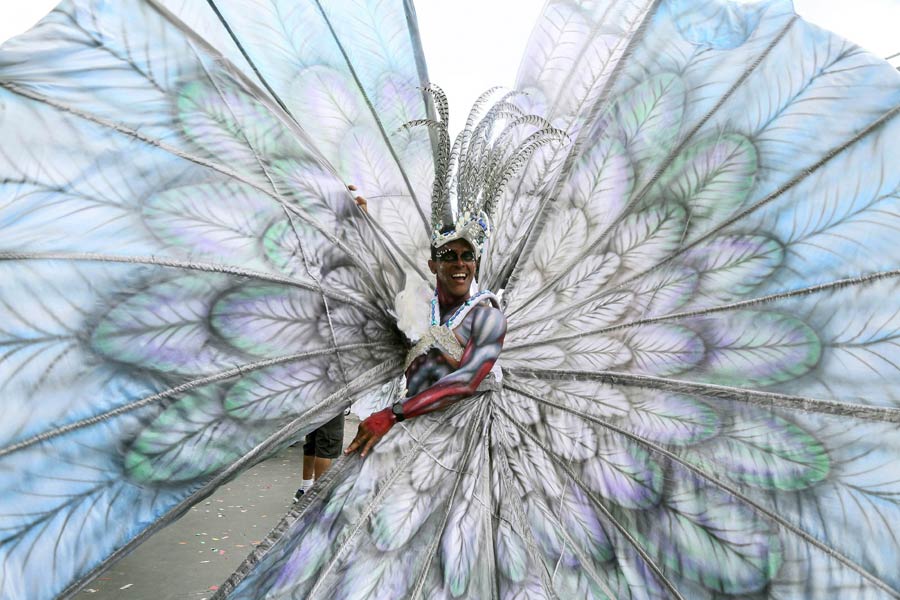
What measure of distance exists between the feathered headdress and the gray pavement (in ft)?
4.91

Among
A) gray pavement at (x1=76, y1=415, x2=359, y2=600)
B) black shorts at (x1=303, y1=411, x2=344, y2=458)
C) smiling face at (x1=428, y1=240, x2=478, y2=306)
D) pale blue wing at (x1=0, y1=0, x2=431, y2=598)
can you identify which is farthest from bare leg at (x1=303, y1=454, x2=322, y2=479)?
smiling face at (x1=428, y1=240, x2=478, y2=306)

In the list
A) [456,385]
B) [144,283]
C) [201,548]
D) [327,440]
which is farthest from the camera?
[327,440]

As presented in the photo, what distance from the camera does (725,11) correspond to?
2094mm

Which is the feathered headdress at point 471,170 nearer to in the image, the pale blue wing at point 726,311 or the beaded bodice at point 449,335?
the beaded bodice at point 449,335

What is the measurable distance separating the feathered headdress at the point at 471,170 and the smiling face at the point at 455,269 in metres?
0.02

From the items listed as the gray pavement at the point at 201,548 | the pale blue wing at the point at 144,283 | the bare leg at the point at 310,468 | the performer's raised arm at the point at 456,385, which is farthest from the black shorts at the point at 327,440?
the performer's raised arm at the point at 456,385

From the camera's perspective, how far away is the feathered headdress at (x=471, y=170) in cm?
198

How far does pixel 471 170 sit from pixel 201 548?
2315 millimetres

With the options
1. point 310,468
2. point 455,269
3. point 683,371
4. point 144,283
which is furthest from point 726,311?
point 310,468

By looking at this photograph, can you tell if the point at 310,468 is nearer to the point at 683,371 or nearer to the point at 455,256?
the point at 455,256

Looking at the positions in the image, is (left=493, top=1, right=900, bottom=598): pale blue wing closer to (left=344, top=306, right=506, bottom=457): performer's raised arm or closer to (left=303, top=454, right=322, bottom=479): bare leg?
(left=344, top=306, right=506, bottom=457): performer's raised arm

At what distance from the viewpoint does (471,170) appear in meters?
2.02

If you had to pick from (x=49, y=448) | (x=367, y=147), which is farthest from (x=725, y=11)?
(x=49, y=448)

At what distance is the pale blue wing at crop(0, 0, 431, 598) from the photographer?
56.2 inches
